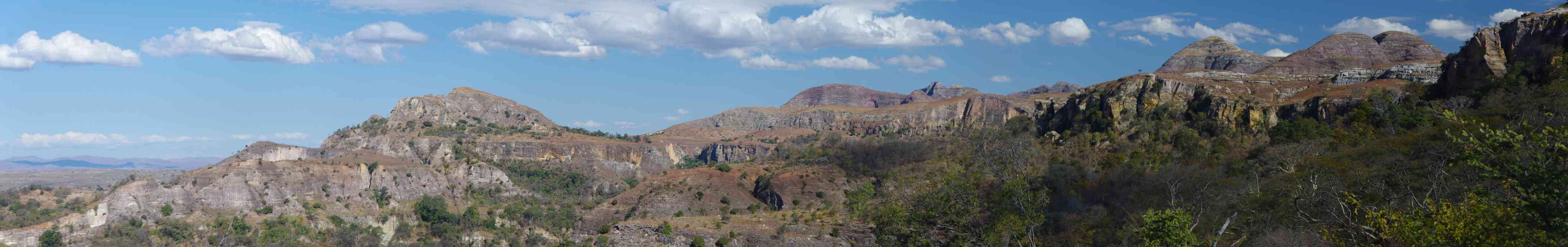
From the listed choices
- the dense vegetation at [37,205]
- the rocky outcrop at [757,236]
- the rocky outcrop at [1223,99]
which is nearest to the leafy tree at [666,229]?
the rocky outcrop at [757,236]

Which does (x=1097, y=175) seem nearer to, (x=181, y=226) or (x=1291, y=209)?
(x=1291, y=209)

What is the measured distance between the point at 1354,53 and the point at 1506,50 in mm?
49254

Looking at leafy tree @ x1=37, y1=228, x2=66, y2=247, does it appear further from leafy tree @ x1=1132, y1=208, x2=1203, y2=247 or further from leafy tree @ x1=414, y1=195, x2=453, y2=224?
leafy tree @ x1=1132, y1=208, x2=1203, y2=247

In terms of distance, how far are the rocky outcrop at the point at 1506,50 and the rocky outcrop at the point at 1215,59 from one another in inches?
2092

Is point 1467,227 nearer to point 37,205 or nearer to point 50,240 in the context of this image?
point 50,240

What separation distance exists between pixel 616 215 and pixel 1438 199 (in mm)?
68092

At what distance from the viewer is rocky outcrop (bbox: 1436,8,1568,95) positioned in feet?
182

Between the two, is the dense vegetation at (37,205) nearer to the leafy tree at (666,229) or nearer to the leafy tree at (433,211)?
the leafy tree at (433,211)

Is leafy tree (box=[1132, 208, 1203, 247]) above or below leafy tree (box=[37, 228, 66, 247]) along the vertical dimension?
above

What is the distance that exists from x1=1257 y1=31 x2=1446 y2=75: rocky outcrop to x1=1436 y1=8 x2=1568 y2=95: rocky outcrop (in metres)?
29.4

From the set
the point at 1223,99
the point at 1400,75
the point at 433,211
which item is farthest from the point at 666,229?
the point at 1400,75

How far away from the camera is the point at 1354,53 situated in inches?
4168

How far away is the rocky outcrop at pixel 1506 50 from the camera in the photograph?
55438mm

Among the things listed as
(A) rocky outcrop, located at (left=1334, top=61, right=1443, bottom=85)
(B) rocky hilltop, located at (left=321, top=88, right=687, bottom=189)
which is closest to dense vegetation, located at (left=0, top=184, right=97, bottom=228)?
(B) rocky hilltop, located at (left=321, top=88, right=687, bottom=189)
